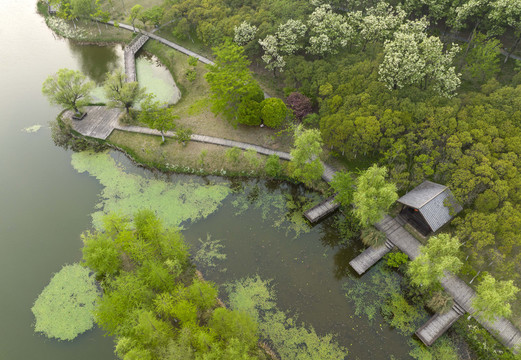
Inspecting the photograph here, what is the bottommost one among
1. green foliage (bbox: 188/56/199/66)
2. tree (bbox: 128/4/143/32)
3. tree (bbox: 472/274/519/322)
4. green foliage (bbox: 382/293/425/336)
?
green foliage (bbox: 382/293/425/336)

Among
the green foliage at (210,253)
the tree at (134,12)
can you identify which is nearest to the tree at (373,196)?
the green foliage at (210,253)

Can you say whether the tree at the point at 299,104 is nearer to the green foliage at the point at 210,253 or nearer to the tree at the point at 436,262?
the green foliage at the point at 210,253

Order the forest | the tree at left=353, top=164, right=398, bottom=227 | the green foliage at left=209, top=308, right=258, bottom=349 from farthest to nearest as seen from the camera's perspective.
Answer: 1. the forest
2. the tree at left=353, top=164, right=398, bottom=227
3. the green foliage at left=209, top=308, right=258, bottom=349

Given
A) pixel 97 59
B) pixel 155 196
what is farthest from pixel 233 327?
pixel 97 59

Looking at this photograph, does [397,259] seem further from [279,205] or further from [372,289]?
[279,205]

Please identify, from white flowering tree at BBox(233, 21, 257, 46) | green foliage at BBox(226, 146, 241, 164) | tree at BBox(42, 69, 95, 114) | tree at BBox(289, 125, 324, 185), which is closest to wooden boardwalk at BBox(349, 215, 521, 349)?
tree at BBox(289, 125, 324, 185)

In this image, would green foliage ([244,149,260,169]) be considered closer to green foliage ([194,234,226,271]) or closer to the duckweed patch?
the duckweed patch
